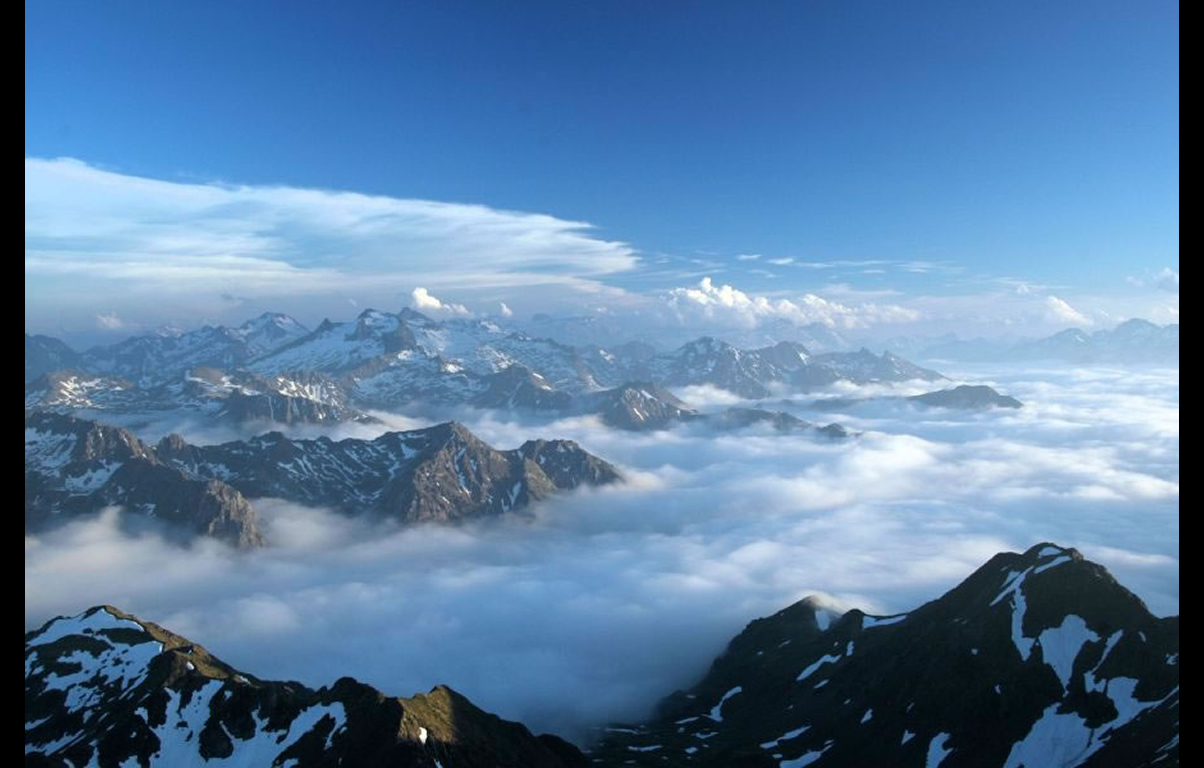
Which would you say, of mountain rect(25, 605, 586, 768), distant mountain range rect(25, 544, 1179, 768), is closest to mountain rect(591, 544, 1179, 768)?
distant mountain range rect(25, 544, 1179, 768)

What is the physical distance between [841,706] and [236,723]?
12705 cm

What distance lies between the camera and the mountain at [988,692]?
337 feet

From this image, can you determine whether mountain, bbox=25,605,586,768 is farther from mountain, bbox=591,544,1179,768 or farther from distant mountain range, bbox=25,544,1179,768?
mountain, bbox=591,544,1179,768

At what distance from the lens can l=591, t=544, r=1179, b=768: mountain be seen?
10262cm

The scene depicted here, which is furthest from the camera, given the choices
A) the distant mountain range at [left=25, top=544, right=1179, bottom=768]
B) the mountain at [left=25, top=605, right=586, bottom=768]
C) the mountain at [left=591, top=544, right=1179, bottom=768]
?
the mountain at [left=25, top=605, right=586, bottom=768]

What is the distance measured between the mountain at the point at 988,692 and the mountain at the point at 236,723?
44256 mm

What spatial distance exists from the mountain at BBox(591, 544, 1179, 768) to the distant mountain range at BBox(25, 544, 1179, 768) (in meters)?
0.32

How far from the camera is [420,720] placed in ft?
377

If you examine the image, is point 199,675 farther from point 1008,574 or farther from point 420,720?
point 1008,574

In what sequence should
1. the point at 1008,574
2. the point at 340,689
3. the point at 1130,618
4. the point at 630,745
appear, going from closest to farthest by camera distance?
the point at 1130,618 < the point at 340,689 < the point at 1008,574 < the point at 630,745
